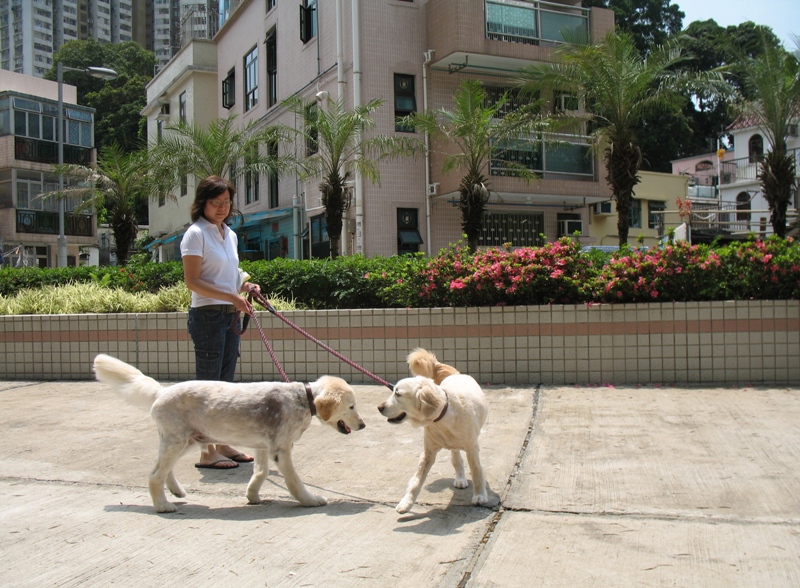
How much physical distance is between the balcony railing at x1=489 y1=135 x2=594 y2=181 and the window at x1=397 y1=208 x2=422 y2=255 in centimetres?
248

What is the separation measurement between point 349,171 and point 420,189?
2.22 metres

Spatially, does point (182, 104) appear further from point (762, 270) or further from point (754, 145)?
point (754, 145)

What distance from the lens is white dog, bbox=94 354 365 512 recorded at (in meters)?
3.99

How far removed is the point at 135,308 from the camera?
30.5 ft

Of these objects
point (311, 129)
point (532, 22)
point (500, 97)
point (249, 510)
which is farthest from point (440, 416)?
point (532, 22)

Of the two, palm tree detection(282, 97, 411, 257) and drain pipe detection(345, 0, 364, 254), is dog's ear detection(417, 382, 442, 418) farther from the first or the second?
drain pipe detection(345, 0, 364, 254)

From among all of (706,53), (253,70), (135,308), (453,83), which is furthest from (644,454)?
(706,53)

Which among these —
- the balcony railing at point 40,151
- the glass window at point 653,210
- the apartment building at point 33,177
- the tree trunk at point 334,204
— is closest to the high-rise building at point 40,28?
the balcony railing at point 40,151

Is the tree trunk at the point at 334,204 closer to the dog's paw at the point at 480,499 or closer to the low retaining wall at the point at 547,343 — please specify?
the low retaining wall at the point at 547,343

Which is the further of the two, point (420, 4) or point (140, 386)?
point (420, 4)

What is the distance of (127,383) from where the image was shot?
13.6 ft

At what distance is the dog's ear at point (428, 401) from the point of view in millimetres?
3695

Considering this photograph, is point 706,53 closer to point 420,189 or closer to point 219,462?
point 420,189

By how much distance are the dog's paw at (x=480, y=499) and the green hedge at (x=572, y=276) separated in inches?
157
